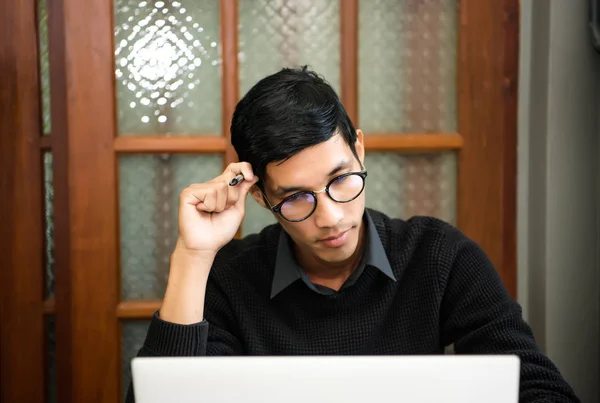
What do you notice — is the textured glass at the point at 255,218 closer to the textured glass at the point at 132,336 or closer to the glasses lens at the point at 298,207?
the textured glass at the point at 132,336

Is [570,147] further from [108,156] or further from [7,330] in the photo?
[7,330]

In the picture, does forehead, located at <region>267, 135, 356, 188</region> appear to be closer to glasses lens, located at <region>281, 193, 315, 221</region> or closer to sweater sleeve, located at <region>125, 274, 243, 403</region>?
glasses lens, located at <region>281, 193, 315, 221</region>

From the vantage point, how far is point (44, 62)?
68.6 inches

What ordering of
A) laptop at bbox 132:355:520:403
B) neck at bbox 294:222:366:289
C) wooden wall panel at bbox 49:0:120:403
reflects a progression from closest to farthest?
laptop at bbox 132:355:520:403 → neck at bbox 294:222:366:289 → wooden wall panel at bbox 49:0:120:403

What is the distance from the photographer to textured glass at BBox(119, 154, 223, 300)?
1.72 metres

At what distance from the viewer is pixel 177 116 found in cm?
171

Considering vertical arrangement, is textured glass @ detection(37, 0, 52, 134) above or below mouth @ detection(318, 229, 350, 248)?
above

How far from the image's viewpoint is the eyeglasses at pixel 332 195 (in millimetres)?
1175

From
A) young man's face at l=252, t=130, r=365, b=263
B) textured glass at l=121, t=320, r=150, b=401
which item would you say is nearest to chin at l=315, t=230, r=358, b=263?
young man's face at l=252, t=130, r=365, b=263

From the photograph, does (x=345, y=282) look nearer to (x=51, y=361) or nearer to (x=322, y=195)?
(x=322, y=195)

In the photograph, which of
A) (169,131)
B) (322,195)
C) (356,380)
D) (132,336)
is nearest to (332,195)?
(322,195)

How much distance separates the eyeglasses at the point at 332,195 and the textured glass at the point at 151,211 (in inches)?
23.2

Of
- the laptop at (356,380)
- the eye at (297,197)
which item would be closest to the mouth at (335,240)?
the eye at (297,197)

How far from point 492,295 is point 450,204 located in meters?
0.57
